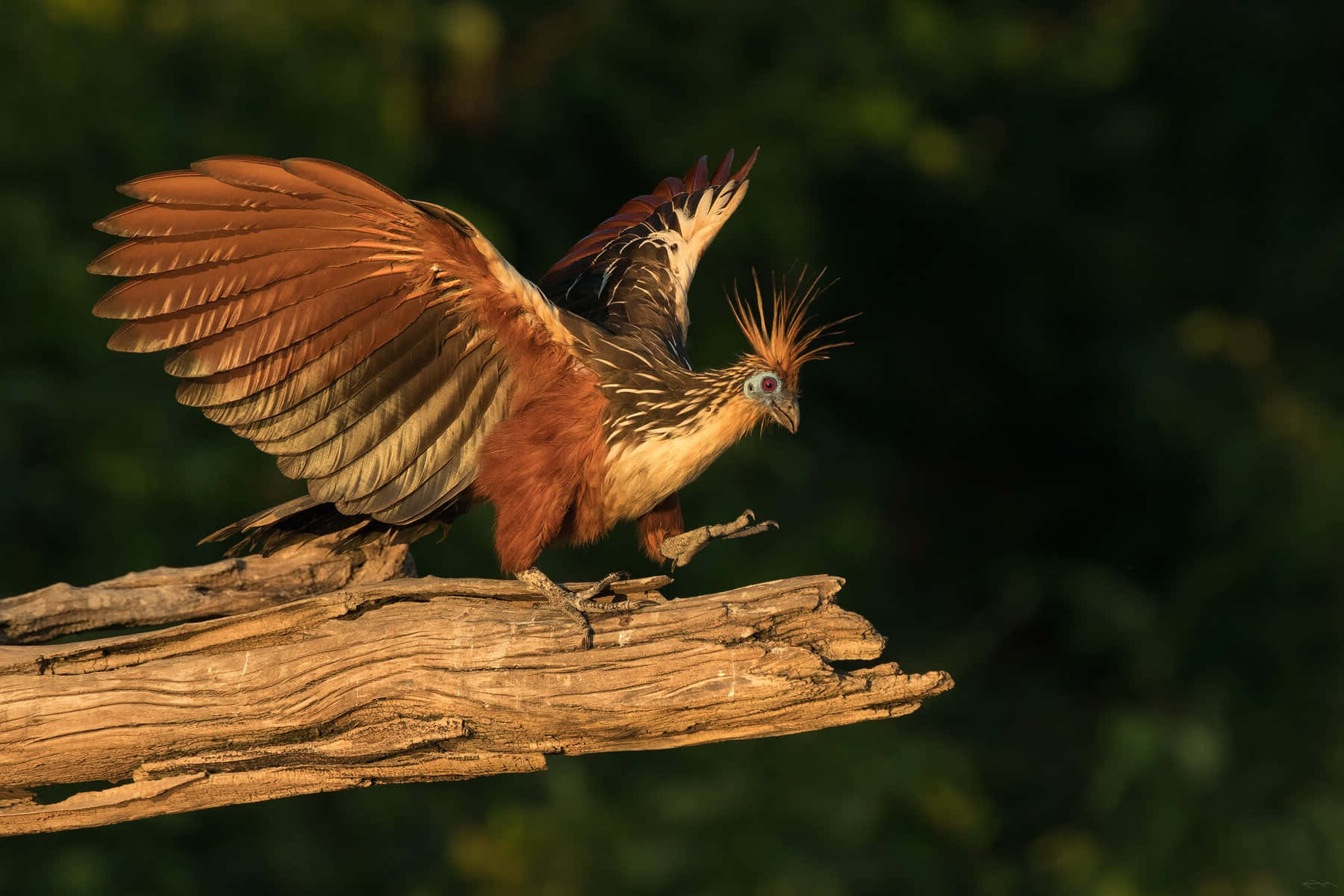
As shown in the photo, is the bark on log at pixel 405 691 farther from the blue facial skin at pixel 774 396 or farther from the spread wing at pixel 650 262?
the spread wing at pixel 650 262

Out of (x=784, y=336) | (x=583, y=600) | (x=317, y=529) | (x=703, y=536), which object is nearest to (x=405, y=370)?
(x=317, y=529)

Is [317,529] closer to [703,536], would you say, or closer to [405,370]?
[405,370]

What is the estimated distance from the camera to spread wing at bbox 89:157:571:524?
4.19 m

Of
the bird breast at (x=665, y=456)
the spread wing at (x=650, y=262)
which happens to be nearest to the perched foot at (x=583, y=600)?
the bird breast at (x=665, y=456)

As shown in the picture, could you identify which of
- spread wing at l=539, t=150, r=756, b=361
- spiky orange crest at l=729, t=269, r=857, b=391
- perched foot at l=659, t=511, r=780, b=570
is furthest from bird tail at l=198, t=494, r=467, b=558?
spiky orange crest at l=729, t=269, r=857, b=391

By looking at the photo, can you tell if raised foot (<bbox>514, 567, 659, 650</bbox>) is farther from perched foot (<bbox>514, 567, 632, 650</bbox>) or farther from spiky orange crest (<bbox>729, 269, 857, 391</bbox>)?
spiky orange crest (<bbox>729, 269, 857, 391</bbox>)

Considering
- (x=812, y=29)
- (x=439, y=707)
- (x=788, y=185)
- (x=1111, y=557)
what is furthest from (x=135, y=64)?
(x=1111, y=557)

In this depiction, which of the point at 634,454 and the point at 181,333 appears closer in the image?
the point at 181,333

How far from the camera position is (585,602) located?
4.25 m

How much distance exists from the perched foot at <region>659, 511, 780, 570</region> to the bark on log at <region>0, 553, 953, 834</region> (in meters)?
0.44

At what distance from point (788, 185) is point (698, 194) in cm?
705

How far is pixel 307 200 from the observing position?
13.9 ft

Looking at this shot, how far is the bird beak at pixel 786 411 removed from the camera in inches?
186

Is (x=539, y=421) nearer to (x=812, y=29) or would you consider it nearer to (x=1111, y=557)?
(x=812, y=29)
